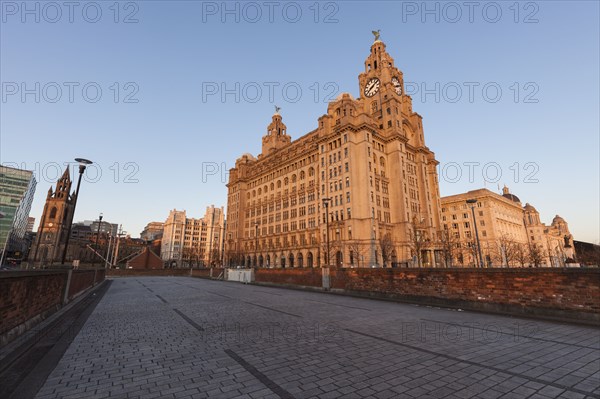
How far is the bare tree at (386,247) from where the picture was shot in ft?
157

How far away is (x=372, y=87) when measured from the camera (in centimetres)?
7019

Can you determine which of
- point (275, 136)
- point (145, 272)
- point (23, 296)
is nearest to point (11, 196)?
point (145, 272)

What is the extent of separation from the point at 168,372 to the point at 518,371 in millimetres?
6671

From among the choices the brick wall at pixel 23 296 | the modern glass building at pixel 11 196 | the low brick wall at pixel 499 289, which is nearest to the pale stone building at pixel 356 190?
the low brick wall at pixel 499 289

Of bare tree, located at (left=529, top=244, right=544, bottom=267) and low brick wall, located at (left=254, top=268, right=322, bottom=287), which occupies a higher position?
bare tree, located at (left=529, top=244, right=544, bottom=267)

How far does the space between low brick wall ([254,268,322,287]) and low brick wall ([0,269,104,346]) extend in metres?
17.2

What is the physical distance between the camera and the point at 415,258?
52.6m

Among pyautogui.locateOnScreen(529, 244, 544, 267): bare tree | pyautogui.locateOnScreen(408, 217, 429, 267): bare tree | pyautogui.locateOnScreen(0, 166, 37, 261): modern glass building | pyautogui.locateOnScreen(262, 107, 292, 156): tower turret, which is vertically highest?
pyautogui.locateOnScreen(262, 107, 292, 156): tower turret

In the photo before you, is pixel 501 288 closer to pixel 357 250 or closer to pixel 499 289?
pixel 499 289

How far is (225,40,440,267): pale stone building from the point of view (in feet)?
173

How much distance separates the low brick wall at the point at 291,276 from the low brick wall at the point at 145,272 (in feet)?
130

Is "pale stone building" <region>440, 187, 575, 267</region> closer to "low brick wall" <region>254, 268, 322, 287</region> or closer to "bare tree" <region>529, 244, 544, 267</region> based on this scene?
"bare tree" <region>529, 244, 544, 267</region>

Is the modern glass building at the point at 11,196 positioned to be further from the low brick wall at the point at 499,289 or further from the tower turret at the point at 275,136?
the low brick wall at the point at 499,289

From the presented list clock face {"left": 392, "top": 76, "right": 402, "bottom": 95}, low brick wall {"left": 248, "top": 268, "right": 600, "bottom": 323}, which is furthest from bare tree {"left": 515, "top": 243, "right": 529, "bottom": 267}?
clock face {"left": 392, "top": 76, "right": 402, "bottom": 95}
